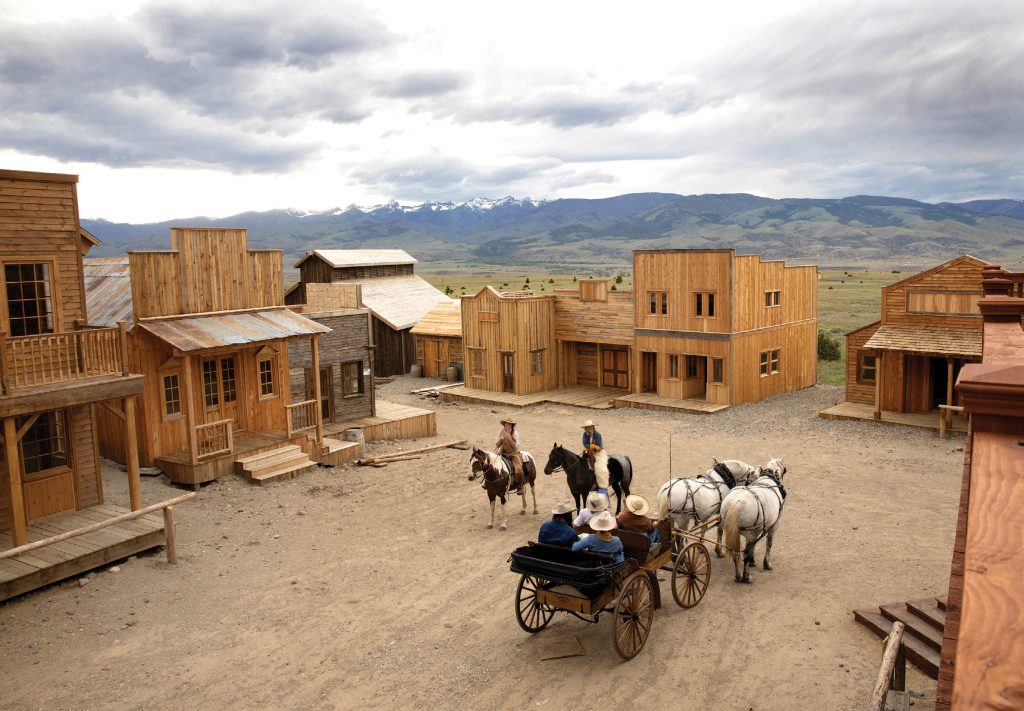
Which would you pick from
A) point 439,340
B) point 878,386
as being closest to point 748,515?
point 878,386

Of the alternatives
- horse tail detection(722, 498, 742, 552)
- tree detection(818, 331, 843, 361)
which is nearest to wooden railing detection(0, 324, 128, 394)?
horse tail detection(722, 498, 742, 552)

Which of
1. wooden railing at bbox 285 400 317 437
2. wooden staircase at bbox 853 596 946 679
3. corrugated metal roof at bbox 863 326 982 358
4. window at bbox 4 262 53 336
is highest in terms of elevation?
window at bbox 4 262 53 336

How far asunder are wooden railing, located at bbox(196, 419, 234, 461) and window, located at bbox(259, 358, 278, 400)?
1.86m

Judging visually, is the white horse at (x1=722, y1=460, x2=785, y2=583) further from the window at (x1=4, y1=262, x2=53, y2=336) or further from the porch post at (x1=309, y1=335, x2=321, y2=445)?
the window at (x1=4, y1=262, x2=53, y2=336)

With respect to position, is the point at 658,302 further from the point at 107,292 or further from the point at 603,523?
the point at 603,523

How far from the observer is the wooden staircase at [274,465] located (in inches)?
749

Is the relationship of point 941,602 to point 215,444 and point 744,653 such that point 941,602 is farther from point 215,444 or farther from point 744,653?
point 215,444

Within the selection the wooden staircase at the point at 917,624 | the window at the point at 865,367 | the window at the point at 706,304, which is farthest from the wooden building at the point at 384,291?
the wooden staircase at the point at 917,624

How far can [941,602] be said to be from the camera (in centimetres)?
1012

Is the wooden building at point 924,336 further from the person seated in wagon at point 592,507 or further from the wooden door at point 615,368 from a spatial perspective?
the person seated in wagon at point 592,507

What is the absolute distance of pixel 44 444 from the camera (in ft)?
50.2

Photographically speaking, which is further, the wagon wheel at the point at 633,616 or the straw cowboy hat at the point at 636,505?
the straw cowboy hat at the point at 636,505

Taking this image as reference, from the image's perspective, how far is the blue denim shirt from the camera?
10211mm

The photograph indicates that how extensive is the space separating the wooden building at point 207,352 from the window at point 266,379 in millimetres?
29
